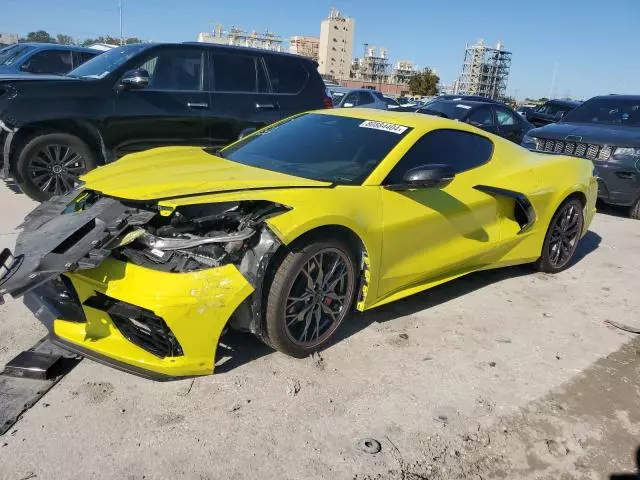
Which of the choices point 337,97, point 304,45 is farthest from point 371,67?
point 337,97

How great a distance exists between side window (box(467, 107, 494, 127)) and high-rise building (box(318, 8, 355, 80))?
12949cm

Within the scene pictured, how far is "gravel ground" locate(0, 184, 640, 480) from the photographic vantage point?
2.38 meters

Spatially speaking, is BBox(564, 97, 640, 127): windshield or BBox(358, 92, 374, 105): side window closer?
BBox(564, 97, 640, 127): windshield

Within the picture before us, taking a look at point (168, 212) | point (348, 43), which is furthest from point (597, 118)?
point (348, 43)

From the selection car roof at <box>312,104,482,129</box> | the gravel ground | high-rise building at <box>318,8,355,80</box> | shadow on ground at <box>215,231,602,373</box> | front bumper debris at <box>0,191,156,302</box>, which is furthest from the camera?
high-rise building at <box>318,8,355,80</box>

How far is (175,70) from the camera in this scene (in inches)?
260

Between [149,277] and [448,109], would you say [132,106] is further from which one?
[448,109]

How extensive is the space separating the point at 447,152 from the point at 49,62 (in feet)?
34.4

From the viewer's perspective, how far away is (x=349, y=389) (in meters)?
2.97

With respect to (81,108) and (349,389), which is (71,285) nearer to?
(349,389)

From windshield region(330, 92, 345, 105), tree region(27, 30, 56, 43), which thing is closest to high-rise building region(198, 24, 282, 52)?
tree region(27, 30, 56, 43)

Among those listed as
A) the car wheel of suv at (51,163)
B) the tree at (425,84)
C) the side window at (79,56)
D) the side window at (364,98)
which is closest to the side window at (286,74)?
the car wheel of suv at (51,163)

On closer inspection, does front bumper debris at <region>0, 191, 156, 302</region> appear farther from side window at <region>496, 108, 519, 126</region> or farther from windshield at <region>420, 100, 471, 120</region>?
side window at <region>496, 108, 519, 126</region>

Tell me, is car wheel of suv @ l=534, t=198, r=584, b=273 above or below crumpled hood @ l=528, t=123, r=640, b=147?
below
